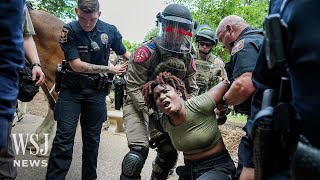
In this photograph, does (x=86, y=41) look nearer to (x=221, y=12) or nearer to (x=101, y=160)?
(x=101, y=160)

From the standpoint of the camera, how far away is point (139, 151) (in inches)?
129

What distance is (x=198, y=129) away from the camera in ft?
8.70

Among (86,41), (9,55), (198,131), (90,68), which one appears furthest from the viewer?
(86,41)

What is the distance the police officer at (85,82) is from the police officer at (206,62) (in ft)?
6.59

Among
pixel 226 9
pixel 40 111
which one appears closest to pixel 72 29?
pixel 40 111

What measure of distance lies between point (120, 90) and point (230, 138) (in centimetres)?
369

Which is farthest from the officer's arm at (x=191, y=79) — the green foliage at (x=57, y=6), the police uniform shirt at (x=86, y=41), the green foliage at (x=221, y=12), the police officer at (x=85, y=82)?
the green foliage at (x=57, y=6)

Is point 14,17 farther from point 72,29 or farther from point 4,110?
point 72,29

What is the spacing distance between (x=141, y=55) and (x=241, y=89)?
4.09 ft

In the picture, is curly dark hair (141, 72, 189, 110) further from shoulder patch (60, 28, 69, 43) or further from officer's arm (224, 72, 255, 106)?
shoulder patch (60, 28, 69, 43)

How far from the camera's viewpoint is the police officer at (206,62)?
5391mm

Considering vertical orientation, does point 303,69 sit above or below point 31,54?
above

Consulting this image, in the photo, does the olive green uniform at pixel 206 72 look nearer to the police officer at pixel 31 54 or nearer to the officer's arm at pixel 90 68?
the officer's arm at pixel 90 68

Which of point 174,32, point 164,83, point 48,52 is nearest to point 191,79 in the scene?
point 174,32
